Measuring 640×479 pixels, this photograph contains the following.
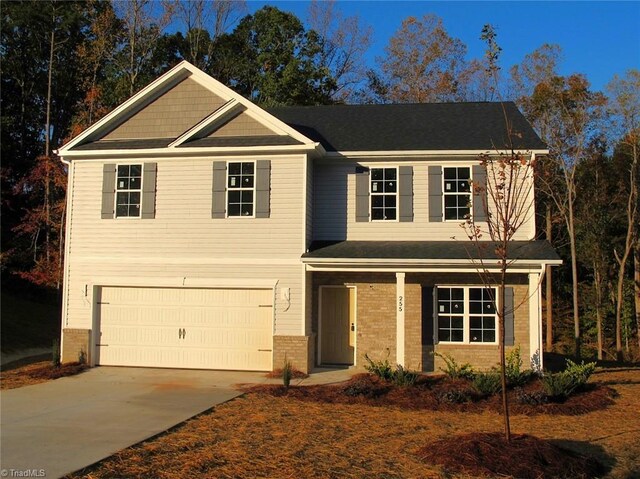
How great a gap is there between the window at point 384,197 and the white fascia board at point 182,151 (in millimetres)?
2102

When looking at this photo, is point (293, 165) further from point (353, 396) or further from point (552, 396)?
point (552, 396)

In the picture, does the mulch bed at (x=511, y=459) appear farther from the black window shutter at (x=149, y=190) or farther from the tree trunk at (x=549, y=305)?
the tree trunk at (x=549, y=305)

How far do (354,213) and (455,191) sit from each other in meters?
2.67

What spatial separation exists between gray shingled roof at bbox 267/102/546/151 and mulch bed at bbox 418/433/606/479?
8.84 m

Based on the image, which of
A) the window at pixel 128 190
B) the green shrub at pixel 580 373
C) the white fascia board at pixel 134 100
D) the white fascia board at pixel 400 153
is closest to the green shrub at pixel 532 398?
the green shrub at pixel 580 373

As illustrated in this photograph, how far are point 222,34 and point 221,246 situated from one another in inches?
920

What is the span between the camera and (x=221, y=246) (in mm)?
14734

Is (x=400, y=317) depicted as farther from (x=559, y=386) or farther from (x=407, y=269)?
(x=559, y=386)

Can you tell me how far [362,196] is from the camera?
50.4 feet

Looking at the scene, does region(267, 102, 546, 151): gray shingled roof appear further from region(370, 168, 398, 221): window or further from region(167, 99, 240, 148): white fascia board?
region(167, 99, 240, 148): white fascia board

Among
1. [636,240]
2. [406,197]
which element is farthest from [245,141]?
[636,240]

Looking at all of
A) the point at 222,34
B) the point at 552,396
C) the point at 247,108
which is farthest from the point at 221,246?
the point at 222,34

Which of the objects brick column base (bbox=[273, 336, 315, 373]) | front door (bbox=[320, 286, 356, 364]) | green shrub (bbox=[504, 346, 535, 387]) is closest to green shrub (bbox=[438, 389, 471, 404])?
green shrub (bbox=[504, 346, 535, 387])

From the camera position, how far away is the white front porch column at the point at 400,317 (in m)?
13.7
